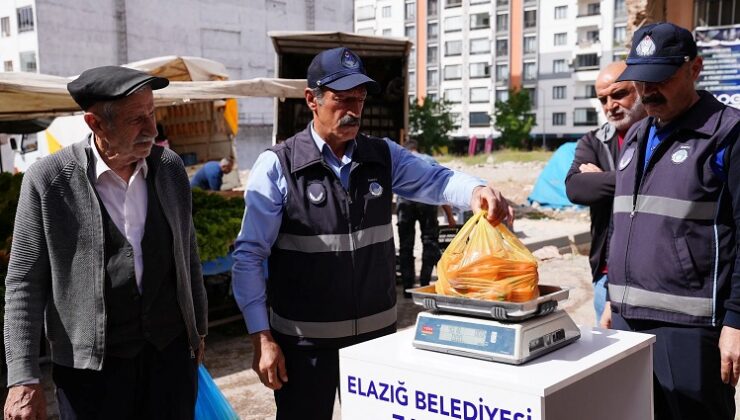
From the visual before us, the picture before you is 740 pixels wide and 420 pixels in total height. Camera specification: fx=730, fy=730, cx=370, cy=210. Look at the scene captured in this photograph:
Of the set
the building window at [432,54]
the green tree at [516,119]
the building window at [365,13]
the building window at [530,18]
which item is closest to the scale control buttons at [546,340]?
the building window at [365,13]

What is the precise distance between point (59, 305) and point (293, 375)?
0.91 m

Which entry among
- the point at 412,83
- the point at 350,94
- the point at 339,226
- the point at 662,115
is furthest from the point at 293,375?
the point at 412,83

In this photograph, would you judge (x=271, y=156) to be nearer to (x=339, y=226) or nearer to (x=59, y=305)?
(x=339, y=226)

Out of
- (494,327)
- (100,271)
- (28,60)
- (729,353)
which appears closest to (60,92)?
(100,271)

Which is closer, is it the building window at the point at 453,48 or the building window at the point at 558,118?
the building window at the point at 558,118

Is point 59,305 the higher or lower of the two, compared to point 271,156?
lower

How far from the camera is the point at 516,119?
55.4 m

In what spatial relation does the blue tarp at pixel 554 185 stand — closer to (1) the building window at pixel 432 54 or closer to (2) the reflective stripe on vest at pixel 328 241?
(2) the reflective stripe on vest at pixel 328 241

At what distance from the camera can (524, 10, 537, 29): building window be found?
2360 inches

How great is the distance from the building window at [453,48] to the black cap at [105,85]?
2480 inches

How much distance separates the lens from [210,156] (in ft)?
46.3

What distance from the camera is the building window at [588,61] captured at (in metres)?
57.0

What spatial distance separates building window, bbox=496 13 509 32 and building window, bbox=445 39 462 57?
3609 millimetres

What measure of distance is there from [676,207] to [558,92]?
60.3m
